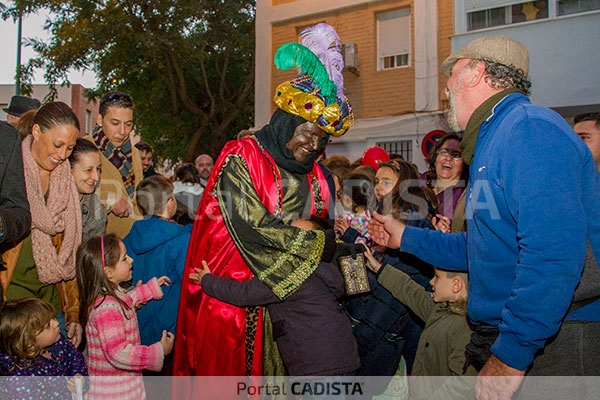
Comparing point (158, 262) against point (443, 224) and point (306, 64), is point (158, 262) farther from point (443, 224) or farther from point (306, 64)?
point (443, 224)

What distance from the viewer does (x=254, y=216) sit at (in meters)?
3.04

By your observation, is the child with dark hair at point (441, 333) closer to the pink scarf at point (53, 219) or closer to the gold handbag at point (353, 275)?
the gold handbag at point (353, 275)

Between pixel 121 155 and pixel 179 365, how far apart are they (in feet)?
6.24

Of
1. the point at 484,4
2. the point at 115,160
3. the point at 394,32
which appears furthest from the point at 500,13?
the point at 115,160

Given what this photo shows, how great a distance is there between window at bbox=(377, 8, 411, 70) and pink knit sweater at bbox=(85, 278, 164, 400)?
10.0m

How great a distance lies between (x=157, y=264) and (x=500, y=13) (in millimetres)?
9619

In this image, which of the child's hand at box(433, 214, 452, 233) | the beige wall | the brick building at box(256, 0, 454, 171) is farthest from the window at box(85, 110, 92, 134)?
the child's hand at box(433, 214, 452, 233)

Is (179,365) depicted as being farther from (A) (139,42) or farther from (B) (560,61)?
(A) (139,42)

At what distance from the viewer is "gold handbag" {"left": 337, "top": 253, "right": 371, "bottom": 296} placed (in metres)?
3.07

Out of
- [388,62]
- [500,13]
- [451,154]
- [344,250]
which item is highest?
[500,13]

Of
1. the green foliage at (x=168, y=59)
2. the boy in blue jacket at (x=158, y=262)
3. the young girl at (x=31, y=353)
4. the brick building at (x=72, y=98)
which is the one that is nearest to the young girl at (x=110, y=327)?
the young girl at (x=31, y=353)

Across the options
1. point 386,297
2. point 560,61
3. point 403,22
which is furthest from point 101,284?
point 403,22

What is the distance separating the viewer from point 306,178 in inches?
136

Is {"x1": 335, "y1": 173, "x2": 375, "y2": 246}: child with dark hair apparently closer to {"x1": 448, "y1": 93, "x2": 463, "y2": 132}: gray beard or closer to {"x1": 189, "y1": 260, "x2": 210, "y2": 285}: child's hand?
{"x1": 189, "y1": 260, "x2": 210, "y2": 285}: child's hand
